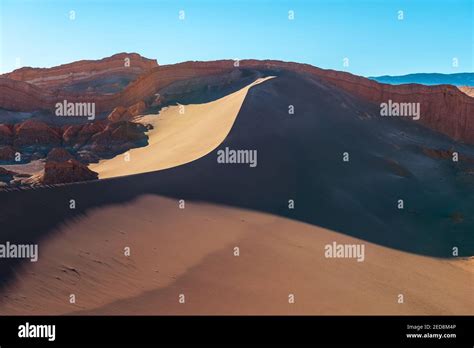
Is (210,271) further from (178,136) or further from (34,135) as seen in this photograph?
(34,135)

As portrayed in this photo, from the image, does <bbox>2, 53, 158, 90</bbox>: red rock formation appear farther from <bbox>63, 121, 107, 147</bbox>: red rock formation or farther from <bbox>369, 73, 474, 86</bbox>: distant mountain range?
<bbox>369, 73, 474, 86</bbox>: distant mountain range

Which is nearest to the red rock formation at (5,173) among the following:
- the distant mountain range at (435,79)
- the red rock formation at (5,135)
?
the red rock formation at (5,135)

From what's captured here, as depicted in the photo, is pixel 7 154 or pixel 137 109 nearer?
pixel 7 154

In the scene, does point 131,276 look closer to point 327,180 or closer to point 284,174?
point 284,174

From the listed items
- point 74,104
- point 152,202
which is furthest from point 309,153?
point 74,104

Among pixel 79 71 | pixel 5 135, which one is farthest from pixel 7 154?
pixel 79 71

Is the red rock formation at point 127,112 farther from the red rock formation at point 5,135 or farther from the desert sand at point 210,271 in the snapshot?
the desert sand at point 210,271
